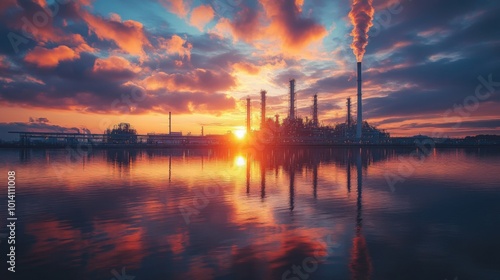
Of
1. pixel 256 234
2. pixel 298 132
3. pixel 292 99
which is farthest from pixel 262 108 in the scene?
pixel 256 234

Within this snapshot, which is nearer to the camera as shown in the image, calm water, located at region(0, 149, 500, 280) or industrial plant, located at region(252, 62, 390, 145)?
calm water, located at region(0, 149, 500, 280)

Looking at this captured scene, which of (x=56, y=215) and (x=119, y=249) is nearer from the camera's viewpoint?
(x=119, y=249)

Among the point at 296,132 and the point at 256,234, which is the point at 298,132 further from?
the point at 256,234

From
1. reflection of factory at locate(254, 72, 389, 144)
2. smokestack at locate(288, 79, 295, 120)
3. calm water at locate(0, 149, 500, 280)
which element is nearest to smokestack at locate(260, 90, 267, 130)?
reflection of factory at locate(254, 72, 389, 144)

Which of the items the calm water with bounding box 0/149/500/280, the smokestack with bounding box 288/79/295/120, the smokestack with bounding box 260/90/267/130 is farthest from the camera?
the smokestack with bounding box 288/79/295/120

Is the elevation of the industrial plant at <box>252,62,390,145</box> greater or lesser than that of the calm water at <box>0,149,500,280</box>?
greater

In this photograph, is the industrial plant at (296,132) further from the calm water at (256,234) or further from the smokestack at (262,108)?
the calm water at (256,234)

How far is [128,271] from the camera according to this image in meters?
7.82

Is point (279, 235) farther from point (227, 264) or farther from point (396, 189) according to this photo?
point (396, 189)

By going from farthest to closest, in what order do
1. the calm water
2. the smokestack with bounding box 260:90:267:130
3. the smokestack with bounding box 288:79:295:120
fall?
the smokestack with bounding box 288:79:295:120 < the smokestack with bounding box 260:90:267:130 < the calm water

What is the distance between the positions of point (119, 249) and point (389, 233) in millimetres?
8536

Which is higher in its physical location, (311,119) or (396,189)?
(311,119)

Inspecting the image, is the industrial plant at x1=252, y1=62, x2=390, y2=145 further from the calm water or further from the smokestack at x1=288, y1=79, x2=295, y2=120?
the calm water

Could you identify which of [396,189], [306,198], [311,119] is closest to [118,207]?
[306,198]
